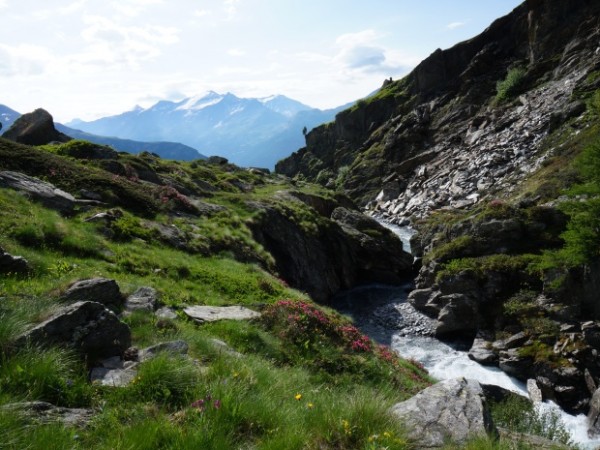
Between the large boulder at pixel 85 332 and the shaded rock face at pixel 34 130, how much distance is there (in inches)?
1828

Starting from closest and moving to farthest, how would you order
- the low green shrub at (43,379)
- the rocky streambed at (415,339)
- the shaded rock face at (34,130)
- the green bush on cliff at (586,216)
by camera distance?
the low green shrub at (43,379)
the rocky streambed at (415,339)
the green bush on cliff at (586,216)
the shaded rock face at (34,130)

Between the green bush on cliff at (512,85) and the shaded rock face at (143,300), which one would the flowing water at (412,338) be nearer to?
the shaded rock face at (143,300)

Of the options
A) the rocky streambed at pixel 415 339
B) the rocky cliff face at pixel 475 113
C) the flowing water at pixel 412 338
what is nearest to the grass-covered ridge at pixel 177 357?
the rocky streambed at pixel 415 339

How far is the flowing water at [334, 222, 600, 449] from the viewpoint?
967 inches

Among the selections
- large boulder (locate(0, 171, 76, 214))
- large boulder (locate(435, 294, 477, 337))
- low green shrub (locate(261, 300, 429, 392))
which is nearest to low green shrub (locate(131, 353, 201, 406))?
low green shrub (locate(261, 300, 429, 392))

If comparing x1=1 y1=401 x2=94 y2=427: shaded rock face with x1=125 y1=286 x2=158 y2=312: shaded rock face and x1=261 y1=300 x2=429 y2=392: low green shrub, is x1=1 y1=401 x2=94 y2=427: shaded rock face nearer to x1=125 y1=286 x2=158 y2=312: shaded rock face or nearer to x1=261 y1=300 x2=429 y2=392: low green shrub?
x1=125 y1=286 x2=158 y2=312: shaded rock face

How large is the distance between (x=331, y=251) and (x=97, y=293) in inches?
1292

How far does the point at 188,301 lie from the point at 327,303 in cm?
2498

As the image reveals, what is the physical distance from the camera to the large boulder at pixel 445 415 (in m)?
6.18

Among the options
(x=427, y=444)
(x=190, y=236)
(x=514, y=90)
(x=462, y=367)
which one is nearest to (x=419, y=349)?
(x=462, y=367)

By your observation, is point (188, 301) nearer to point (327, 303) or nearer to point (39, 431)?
point (39, 431)

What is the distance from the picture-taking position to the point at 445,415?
6.96 m

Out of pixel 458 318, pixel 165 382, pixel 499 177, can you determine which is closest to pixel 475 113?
pixel 499 177

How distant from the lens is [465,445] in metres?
5.84
